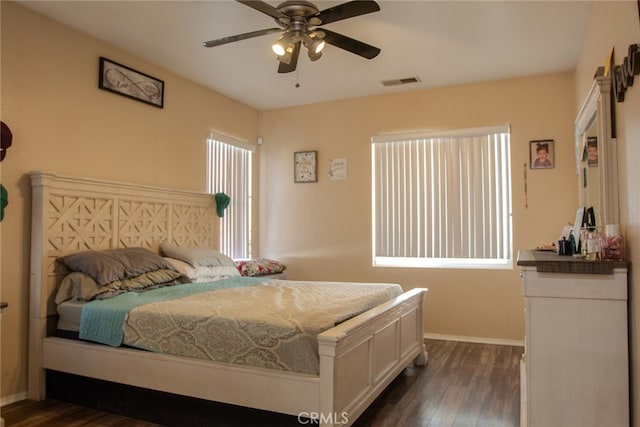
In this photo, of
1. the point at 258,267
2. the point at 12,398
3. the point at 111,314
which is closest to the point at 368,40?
the point at 258,267

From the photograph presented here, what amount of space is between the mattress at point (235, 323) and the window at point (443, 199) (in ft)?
5.89

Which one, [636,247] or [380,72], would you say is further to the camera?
[380,72]

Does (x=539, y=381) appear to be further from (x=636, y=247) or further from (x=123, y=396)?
(x=123, y=396)

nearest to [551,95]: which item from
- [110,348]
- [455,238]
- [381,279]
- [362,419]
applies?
[455,238]

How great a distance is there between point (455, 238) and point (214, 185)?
271cm

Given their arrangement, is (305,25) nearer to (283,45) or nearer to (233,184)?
(283,45)

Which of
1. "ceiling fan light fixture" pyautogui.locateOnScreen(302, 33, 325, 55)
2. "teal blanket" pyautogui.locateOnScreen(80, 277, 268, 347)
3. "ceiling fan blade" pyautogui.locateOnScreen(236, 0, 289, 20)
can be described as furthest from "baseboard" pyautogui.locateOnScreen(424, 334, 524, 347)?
"ceiling fan blade" pyautogui.locateOnScreen(236, 0, 289, 20)

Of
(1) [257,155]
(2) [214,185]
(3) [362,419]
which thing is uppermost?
(1) [257,155]

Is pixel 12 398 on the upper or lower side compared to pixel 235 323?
lower

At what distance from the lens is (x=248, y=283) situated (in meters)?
3.84

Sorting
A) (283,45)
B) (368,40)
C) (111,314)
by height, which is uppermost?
(368,40)

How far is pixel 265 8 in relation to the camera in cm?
241

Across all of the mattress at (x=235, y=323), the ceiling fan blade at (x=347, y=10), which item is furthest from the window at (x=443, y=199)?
the ceiling fan blade at (x=347, y=10)

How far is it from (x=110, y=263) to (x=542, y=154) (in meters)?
4.00
